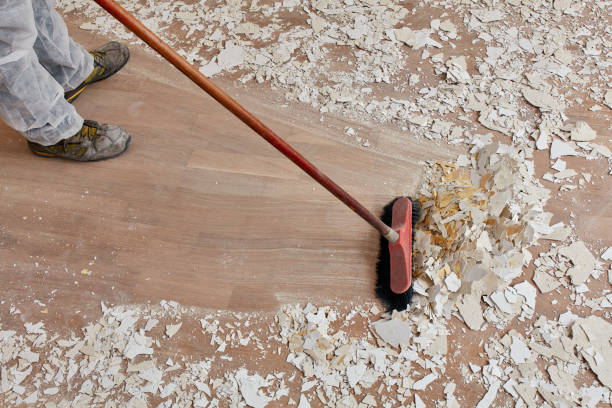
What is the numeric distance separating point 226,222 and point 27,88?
0.63 meters

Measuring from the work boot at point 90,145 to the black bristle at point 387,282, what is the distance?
0.86 meters

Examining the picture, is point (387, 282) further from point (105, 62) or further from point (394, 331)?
point (105, 62)

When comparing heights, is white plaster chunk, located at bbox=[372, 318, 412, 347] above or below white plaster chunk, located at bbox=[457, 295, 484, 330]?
below

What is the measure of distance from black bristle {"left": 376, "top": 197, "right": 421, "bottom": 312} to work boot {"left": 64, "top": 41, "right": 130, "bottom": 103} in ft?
3.69

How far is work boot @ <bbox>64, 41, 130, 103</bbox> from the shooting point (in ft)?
5.45

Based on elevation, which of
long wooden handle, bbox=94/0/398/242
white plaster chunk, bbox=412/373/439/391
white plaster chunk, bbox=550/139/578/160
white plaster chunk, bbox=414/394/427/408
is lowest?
white plaster chunk, bbox=414/394/427/408

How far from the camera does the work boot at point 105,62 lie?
1.66 meters

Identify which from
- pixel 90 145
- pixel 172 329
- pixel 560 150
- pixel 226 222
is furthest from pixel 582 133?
pixel 90 145

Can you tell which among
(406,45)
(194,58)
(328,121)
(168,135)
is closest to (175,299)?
(168,135)

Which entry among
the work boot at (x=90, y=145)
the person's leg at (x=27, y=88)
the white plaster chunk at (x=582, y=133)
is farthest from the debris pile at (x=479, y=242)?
the person's leg at (x=27, y=88)

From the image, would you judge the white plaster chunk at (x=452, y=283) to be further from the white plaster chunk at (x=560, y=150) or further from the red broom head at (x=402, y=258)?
the white plaster chunk at (x=560, y=150)

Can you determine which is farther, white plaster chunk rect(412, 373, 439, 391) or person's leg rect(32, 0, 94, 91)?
person's leg rect(32, 0, 94, 91)

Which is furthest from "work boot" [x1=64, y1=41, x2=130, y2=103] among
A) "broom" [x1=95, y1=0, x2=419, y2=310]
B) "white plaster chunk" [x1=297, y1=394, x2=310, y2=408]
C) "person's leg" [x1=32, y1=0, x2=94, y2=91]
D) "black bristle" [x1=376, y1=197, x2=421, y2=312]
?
"white plaster chunk" [x1=297, y1=394, x2=310, y2=408]

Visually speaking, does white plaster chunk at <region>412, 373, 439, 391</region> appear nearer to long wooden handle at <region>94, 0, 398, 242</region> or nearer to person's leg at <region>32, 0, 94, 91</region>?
long wooden handle at <region>94, 0, 398, 242</region>
